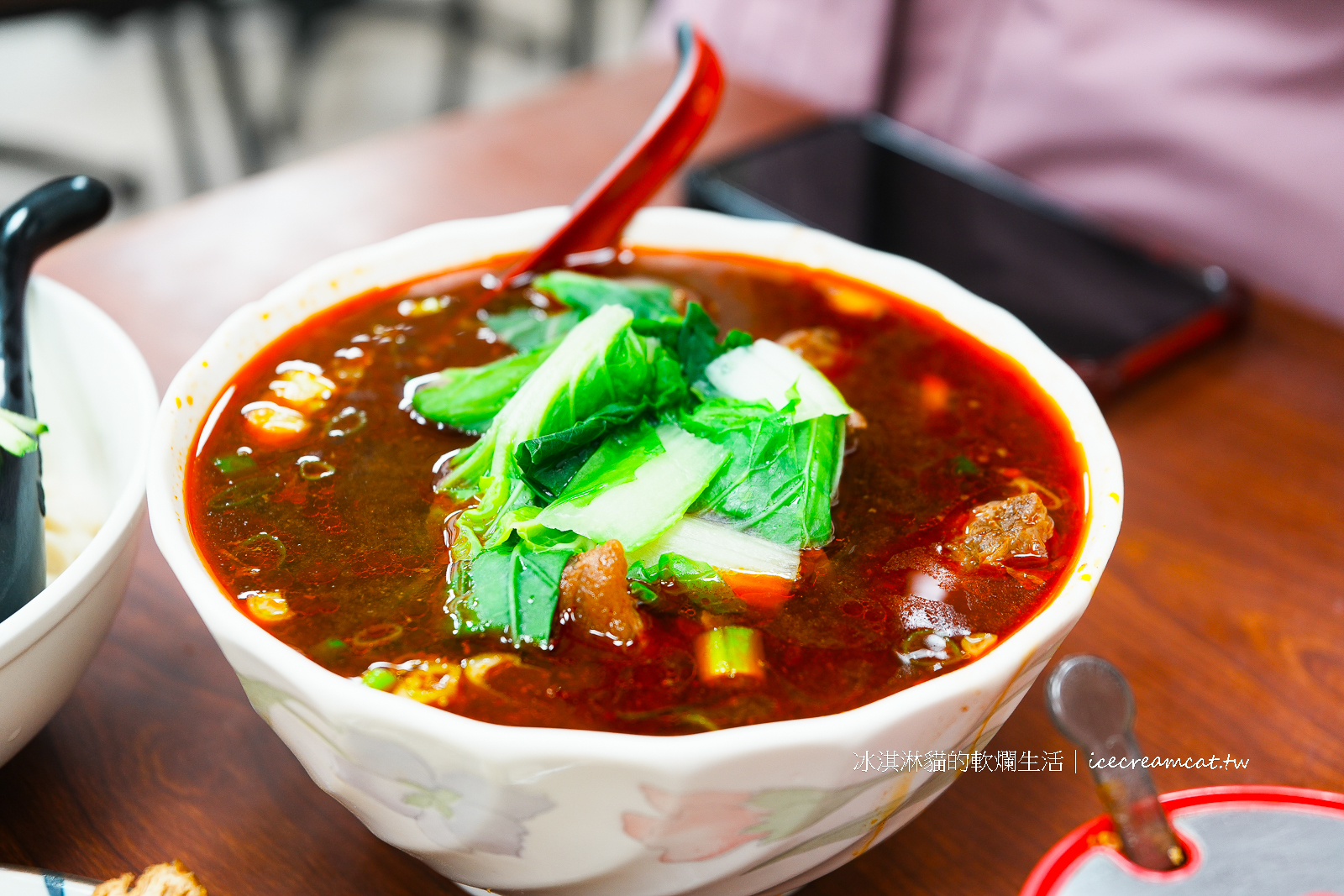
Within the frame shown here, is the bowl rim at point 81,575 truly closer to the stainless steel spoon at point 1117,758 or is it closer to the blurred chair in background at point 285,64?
the stainless steel spoon at point 1117,758

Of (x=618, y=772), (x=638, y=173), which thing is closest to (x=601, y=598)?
(x=618, y=772)

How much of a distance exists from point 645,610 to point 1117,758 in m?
0.43

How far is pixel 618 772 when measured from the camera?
0.74m

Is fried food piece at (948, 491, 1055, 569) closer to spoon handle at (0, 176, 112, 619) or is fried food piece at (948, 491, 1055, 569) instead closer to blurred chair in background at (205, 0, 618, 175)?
spoon handle at (0, 176, 112, 619)

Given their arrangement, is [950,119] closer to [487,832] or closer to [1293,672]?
[1293,672]

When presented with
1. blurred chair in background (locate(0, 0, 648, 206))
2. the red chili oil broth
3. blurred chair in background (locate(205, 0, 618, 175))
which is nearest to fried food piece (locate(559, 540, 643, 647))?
the red chili oil broth

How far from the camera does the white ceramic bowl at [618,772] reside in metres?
0.74

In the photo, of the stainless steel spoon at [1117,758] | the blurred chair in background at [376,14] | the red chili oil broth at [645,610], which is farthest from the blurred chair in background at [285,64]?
the stainless steel spoon at [1117,758]

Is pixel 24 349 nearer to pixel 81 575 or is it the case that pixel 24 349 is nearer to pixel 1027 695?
pixel 81 575

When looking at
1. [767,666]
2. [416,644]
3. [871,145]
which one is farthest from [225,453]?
[871,145]

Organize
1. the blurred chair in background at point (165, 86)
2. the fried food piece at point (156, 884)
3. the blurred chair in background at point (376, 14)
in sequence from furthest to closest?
the blurred chair in background at point (376, 14)
the blurred chair in background at point (165, 86)
the fried food piece at point (156, 884)

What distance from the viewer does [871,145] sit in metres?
2.27

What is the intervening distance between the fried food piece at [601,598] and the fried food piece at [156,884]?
39 centimetres

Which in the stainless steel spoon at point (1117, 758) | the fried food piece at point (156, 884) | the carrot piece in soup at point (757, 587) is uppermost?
the carrot piece in soup at point (757, 587)
